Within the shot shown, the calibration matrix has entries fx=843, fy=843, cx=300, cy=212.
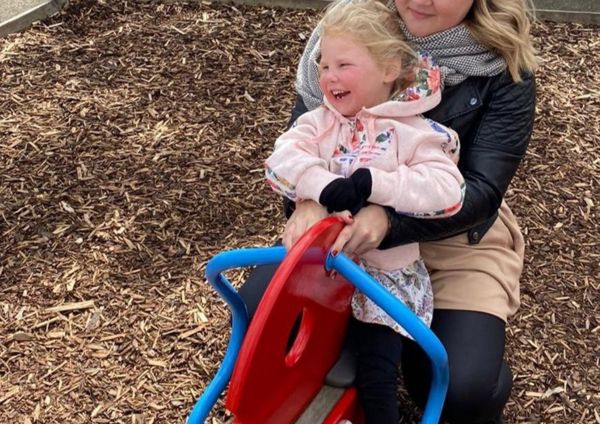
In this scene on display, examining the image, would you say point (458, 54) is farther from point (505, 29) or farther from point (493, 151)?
point (493, 151)

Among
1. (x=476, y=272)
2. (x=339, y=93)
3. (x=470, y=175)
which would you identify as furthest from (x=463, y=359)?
(x=339, y=93)

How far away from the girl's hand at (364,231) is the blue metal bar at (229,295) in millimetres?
188

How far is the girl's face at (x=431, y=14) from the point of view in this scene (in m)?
2.21

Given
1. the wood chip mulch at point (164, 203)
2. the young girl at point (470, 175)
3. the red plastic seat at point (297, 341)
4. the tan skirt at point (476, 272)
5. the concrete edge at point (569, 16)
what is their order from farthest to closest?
the concrete edge at point (569, 16), the wood chip mulch at point (164, 203), the tan skirt at point (476, 272), the young girl at point (470, 175), the red plastic seat at point (297, 341)

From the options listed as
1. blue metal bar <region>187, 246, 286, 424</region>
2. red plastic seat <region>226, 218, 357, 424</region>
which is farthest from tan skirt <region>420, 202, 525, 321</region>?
blue metal bar <region>187, 246, 286, 424</region>

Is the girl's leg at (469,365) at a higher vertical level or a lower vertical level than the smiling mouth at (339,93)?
lower

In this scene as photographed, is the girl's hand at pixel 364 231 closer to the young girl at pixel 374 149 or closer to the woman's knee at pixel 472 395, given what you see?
the young girl at pixel 374 149

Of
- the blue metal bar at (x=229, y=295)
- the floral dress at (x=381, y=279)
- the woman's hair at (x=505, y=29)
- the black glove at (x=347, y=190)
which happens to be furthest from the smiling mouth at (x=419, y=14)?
the blue metal bar at (x=229, y=295)

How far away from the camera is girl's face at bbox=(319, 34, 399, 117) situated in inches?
83.3

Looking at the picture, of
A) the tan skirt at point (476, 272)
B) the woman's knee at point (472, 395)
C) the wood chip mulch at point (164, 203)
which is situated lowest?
the wood chip mulch at point (164, 203)

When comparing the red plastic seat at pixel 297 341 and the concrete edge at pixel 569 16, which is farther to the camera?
the concrete edge at pixel 569 16

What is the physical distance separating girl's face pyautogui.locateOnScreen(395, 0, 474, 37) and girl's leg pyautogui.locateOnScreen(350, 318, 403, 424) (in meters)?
0.81

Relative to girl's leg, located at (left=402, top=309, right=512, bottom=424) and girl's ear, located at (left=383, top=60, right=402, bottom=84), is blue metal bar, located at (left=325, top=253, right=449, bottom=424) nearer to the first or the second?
girl's leg, located at (left=402, top=309, right=512, bottom=424)

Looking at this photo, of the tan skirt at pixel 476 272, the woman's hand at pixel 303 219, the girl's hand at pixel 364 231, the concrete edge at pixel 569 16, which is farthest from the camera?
the concrete edge at pixel 569 16
